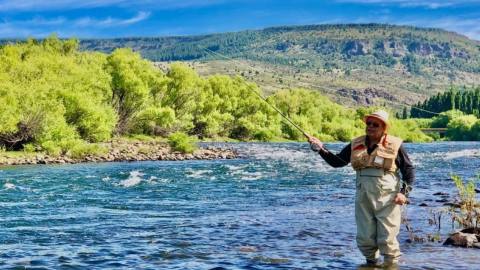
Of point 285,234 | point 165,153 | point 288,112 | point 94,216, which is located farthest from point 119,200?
point 288,112

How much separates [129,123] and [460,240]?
64772mm

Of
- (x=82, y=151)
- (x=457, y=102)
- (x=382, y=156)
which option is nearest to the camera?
(x=382, y=156)

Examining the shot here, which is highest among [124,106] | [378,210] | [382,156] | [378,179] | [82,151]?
[124,106]

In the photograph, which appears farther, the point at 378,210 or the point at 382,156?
the point at 378,210

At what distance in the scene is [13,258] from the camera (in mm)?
11211

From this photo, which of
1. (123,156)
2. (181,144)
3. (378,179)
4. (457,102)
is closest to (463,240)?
(378,179)

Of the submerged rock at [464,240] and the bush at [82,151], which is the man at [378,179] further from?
the bush at [82,151]

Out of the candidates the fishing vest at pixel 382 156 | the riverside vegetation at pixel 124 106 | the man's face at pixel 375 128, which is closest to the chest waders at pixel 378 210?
the fishing vest at pixel 382 156

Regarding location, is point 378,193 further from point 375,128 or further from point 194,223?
point 194,223

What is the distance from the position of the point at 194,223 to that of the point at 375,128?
7.68 metres

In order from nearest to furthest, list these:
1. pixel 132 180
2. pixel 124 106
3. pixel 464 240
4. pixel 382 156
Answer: pixel 382 156 < pixel 464 240 < pixel 132 180 < pixel 124 106

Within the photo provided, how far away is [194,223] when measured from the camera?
15719mm

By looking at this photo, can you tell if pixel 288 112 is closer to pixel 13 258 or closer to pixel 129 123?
pixel 129 123

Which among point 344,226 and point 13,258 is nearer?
point 13,258
